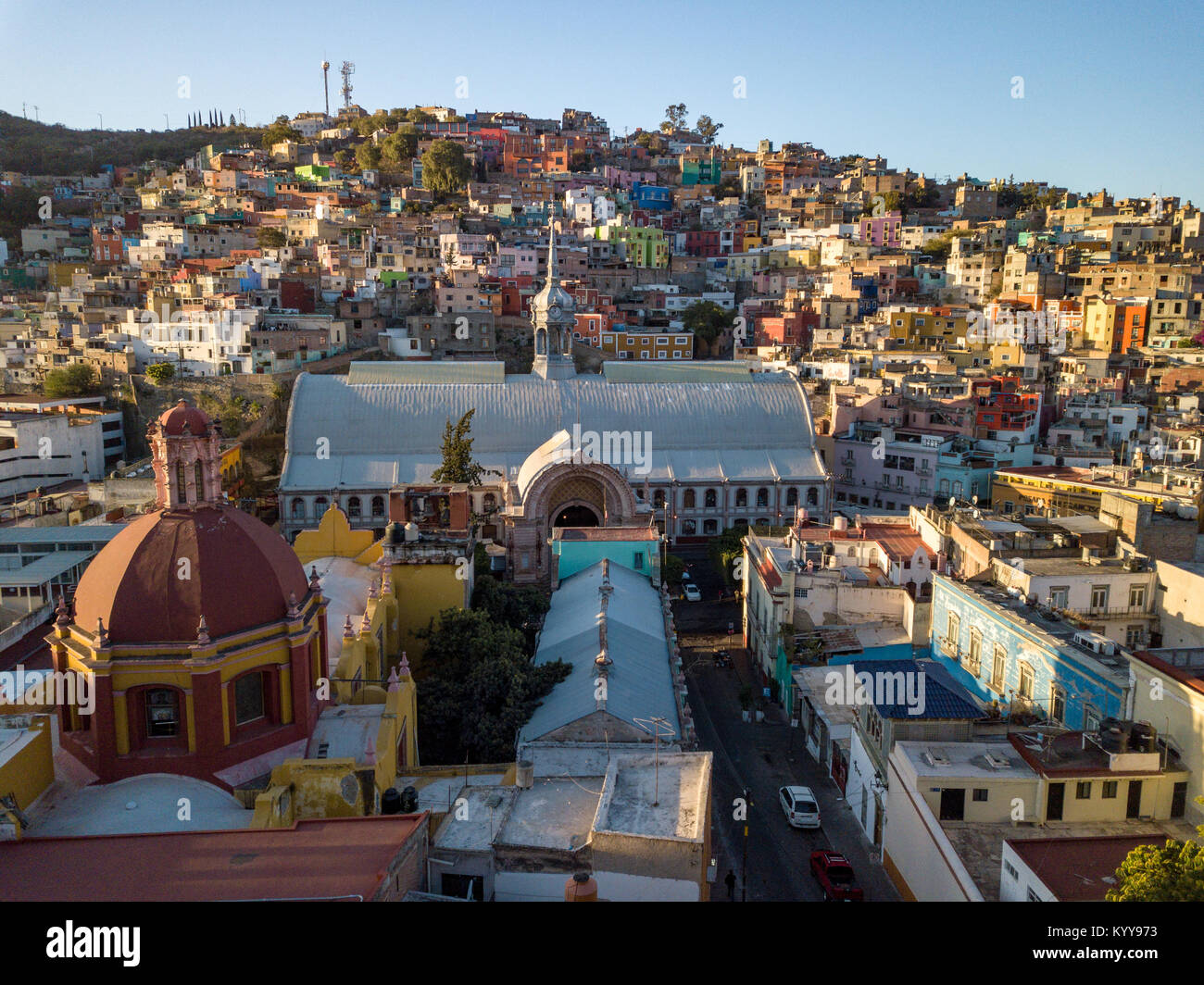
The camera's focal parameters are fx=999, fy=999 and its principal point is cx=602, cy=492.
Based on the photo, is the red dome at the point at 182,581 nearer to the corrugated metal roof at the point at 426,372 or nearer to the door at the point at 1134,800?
the door at the point at 1134,800

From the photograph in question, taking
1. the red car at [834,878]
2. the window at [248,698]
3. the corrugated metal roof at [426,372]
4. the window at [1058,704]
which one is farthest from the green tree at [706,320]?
the window at [248,698]

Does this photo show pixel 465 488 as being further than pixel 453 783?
Yes

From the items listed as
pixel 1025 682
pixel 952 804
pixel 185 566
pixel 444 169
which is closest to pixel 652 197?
pixel 444 169

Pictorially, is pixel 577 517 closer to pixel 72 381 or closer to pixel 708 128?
pixel 72 381

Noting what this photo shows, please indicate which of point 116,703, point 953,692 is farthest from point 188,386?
point 953,692

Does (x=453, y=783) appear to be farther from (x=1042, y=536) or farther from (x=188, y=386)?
(x=188, y=386)
